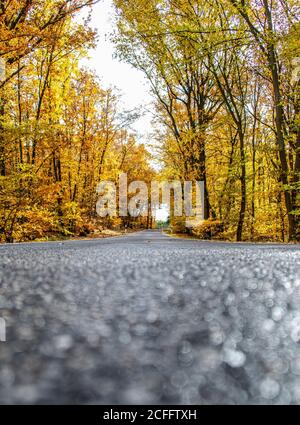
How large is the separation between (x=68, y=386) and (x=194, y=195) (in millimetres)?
Answer: 18330

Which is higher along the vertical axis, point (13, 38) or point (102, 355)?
point (13, 38)

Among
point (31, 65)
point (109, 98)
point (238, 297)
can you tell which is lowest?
point (238, 297)

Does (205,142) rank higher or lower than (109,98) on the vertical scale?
lower

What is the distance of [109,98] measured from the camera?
31.6 m

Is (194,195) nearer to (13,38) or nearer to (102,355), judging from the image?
(13,38)

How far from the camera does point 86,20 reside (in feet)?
39.5

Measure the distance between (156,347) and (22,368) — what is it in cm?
17

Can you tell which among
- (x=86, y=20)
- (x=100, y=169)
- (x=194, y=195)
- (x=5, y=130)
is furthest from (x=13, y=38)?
(x=100, y=169)

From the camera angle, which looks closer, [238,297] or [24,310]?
[24,310]

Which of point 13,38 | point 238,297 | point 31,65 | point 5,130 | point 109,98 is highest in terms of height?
point 109,98
